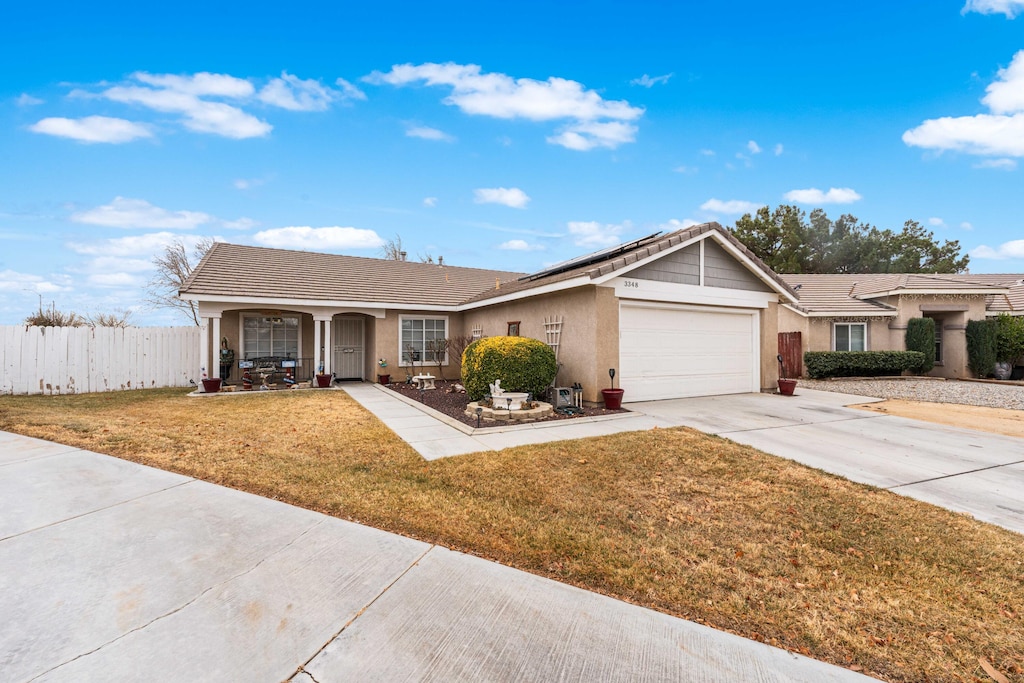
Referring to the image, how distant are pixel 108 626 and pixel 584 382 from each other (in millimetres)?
8275

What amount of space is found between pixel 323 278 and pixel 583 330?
10013 millimetres

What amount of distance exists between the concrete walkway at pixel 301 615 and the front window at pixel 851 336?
19.4m

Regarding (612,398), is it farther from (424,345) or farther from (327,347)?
(327,347)

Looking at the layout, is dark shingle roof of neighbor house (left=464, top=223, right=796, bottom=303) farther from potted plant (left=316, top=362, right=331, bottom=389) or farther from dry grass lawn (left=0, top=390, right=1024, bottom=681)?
potted plant (left=316, top=362, right=331, bottom=389)

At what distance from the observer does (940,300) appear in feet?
56.0

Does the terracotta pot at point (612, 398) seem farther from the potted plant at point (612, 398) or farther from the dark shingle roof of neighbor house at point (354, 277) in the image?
the dark shingle roof of neighbor house at point (354, 277)

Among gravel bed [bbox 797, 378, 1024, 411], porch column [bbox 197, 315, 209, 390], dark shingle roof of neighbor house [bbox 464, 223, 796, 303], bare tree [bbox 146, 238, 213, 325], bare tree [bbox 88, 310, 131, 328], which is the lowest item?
gravel bed [bbox 797, 378, 1024, 411]

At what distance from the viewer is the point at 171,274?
25125 millimetres

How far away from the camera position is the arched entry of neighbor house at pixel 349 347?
1573 cm

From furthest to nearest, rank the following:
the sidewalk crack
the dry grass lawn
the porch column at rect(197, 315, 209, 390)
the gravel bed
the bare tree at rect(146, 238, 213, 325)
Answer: the bare tree at rect(146, 238, 213, 325) < the porch column at rect(197, 315, 209, 390) < the gravel bed < the dry grass lawn < the sidewalk crack

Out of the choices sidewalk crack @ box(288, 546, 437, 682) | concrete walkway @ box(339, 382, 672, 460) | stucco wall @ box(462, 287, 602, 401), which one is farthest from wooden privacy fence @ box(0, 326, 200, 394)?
sidewalk crack @ box(288, 546, 437, 682)

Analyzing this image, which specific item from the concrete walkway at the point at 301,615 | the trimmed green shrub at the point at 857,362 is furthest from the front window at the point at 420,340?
the trimmed green shrub at the point at 857,362

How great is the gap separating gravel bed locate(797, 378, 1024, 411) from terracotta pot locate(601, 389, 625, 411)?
328 inches

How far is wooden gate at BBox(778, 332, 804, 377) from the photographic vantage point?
16.8m
